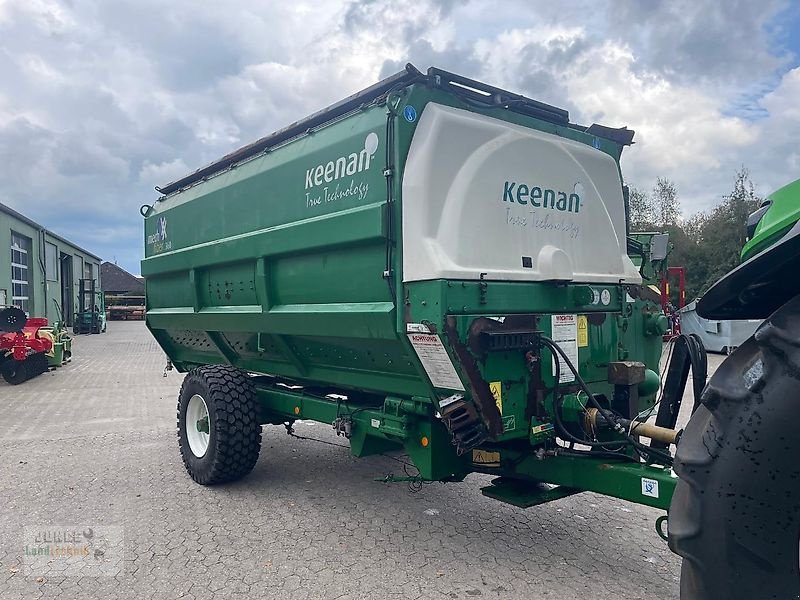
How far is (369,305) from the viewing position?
3801 millimetres

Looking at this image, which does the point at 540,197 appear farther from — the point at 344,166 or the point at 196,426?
the point at 196,426

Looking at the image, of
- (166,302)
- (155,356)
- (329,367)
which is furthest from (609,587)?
(155,356)

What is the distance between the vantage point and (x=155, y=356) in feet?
57.6

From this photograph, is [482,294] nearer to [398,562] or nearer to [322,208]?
[322,208]

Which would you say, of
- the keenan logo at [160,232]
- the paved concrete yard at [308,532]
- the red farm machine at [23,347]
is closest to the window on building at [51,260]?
the red farm machine at [23,347]

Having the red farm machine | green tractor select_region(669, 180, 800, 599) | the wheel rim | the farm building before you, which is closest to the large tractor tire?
the red farm machine

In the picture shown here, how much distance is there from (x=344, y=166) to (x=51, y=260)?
89.6 ft

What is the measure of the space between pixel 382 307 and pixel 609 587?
1.99 metres

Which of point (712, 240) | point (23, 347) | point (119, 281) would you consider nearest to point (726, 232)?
point (712, 240)

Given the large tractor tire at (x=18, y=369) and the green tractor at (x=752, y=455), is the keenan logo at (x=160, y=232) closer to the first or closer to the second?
the green tractor at (x=752, y=455)

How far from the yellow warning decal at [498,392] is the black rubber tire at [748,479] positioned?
1.51 m

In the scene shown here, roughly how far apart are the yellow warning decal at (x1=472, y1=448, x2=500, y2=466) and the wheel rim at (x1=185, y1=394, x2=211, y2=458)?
8.89ft

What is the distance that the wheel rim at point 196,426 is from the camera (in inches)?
220

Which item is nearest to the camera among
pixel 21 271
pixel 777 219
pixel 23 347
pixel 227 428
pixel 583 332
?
pixel 777 219
